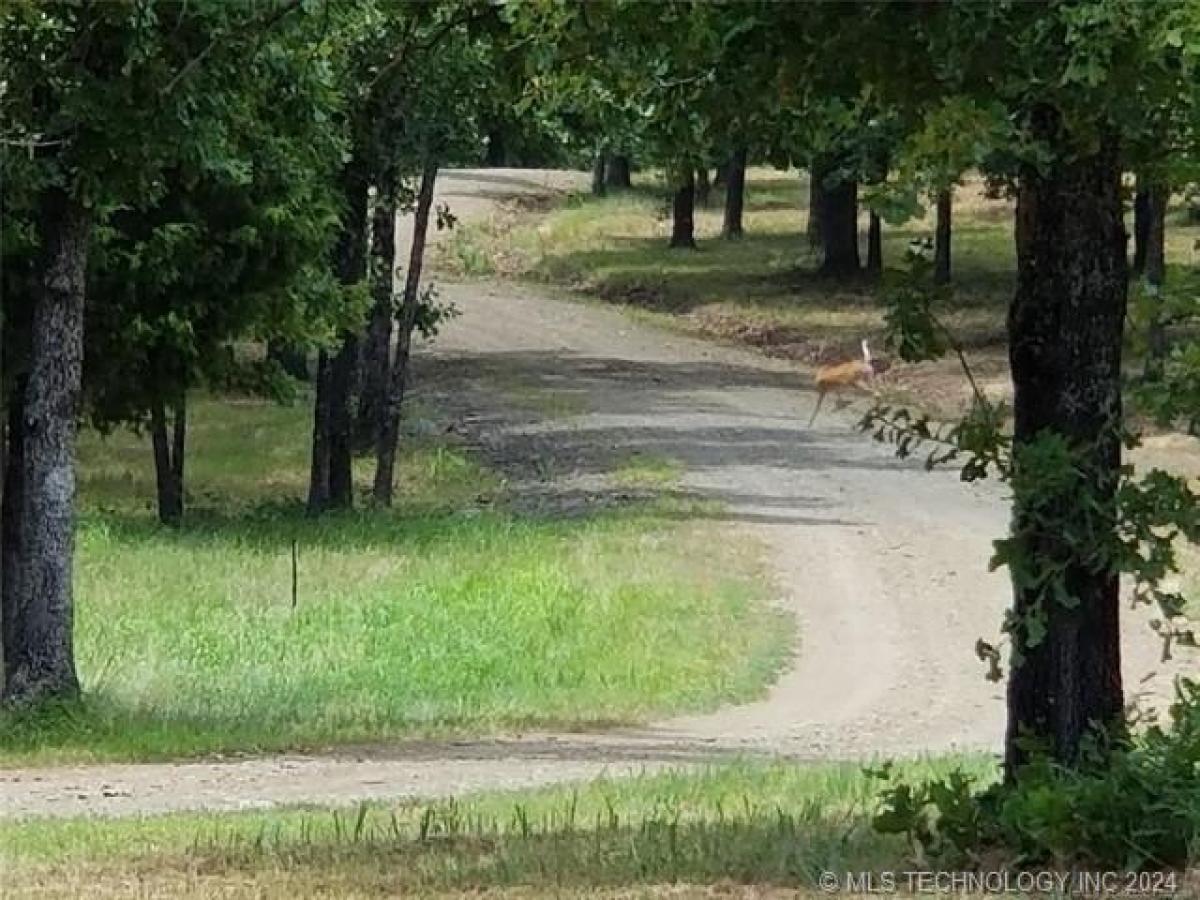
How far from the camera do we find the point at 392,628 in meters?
19.9

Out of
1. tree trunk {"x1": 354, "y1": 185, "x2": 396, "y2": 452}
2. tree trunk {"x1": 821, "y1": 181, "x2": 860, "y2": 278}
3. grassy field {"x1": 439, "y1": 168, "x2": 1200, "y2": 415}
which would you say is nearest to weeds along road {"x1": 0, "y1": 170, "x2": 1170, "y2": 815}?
grassy field {"x1": 439, "y1": 168, "x2": 1200, "y2": 415}

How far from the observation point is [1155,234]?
98.9 feet

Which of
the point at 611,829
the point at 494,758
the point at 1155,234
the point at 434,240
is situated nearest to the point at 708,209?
the point at 434,240

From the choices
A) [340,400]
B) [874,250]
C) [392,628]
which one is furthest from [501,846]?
[874,250]

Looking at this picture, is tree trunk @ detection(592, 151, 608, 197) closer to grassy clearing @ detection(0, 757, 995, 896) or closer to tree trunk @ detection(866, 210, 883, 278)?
tree trunk @ detection(866, 210, 883, 278)

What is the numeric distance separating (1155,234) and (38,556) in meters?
18.0

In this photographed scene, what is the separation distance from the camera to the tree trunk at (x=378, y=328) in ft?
94.5

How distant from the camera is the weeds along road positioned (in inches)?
→ 536

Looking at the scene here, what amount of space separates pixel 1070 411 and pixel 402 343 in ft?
67.5

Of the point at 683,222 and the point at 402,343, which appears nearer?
the point at 402,343

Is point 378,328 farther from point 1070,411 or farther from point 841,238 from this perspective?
point 1070,411

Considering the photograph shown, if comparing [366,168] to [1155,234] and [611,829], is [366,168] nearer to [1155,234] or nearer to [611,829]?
[1155,234]

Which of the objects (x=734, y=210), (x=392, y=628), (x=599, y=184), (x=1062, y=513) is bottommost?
(x=392, y=628)

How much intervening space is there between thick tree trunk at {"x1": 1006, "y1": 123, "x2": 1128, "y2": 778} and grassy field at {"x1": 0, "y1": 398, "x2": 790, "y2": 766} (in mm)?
7817
